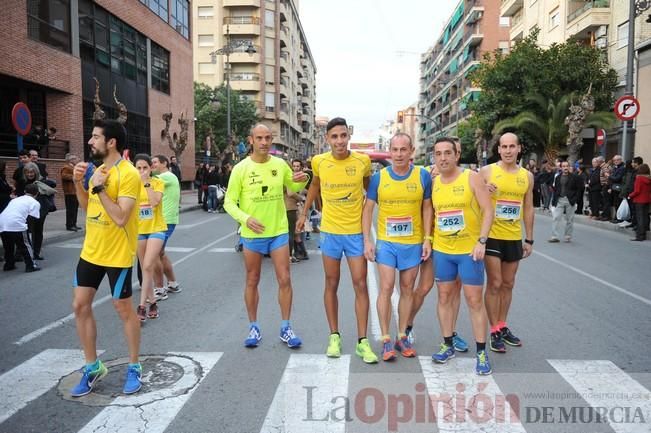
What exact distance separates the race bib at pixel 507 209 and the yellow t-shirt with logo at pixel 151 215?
3769 millimetres

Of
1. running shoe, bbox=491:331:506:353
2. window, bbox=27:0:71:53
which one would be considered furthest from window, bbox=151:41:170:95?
running shoe, bbox=491:331:506:353

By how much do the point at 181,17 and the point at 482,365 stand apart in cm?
3607

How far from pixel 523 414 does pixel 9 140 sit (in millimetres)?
20528

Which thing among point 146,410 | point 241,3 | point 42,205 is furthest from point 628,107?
point 241,3

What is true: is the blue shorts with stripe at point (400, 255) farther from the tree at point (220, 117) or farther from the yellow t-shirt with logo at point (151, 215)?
the tree at point (220, 117)

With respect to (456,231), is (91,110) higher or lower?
higher

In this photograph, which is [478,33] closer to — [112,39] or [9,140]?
[112,39]

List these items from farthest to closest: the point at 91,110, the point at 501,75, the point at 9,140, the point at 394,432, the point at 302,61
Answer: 1. the point at 302,61
2. the point at 501,75
3. the point at 91,110
4. the point at 9,140
5. the point at 394,432

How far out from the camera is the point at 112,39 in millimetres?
25234

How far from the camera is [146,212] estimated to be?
616 centimetres

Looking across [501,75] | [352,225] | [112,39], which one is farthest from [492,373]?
[501,75]

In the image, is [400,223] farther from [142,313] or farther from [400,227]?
[142,313]

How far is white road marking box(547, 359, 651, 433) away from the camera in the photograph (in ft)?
11.6

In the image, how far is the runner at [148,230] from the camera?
6043 millimetres
